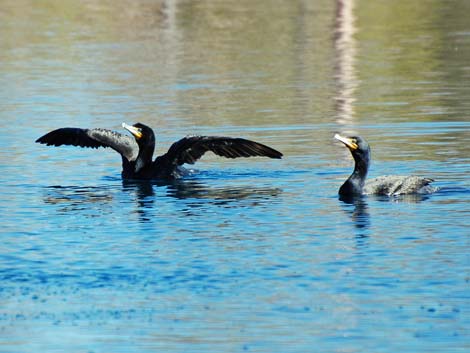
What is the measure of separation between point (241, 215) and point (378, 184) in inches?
94.6

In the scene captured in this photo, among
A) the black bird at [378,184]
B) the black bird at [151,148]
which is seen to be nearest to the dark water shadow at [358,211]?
the black bird at [378,184]

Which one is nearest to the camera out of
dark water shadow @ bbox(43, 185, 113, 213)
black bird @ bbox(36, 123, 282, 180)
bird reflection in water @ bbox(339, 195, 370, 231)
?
bird reflection in water @ bbox(339, 195, 370, 231)

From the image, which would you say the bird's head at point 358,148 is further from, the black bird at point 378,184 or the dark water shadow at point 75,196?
the dark water shadow at point 75,196

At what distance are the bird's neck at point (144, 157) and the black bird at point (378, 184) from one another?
4158mm

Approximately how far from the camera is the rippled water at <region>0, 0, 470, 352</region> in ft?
42.9

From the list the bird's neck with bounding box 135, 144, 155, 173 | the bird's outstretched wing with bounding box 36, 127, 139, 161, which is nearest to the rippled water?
the bird's outstretched wing with bounding box 36, 127, 139, 161

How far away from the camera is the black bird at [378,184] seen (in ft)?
64.3

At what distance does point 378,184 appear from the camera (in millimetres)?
19984

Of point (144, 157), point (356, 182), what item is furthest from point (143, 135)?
point (356, 182)

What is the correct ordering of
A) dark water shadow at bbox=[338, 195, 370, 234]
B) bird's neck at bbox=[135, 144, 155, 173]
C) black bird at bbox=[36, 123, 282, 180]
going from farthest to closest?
1. bird's neck at bbox=[135, 144, 155, 173]
2. black bird at bbox=[36, 123, 282, 180]
3. dark water shadow at bbox=[338, 195, 370, 234]

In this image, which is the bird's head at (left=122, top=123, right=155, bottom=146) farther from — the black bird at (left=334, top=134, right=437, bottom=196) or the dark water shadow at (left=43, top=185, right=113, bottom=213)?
the black bird at (left=334, top=134, right=437, bottom=196)

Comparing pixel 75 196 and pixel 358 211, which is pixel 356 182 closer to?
pixel 358 211

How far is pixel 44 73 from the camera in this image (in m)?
41.1

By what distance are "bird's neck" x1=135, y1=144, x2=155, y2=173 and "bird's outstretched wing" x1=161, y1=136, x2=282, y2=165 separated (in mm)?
619
